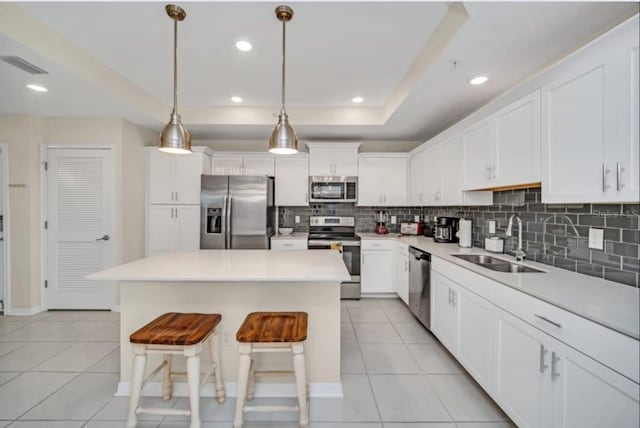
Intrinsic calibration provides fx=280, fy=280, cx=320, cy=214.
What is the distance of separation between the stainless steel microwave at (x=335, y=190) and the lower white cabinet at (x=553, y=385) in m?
2.81

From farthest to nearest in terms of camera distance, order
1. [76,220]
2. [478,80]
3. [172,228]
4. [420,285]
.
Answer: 1. [172,228]
2. [76,220]
3. [420,285]
4. [478,80]

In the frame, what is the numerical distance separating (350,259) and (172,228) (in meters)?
2.56

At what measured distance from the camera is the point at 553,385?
53.1 inches

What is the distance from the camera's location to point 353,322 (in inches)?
128

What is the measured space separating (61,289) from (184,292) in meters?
2.84

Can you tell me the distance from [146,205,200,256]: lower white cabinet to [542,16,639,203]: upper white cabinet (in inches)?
154

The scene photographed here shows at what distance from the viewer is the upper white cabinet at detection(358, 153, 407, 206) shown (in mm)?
4387

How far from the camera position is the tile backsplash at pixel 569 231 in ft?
5.26

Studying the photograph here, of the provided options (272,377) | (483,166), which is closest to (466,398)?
(272,377)

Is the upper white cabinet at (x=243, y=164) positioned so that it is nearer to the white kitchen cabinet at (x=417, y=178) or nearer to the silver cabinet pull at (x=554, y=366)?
the white kitchen cabinet at (x=417, y=178)

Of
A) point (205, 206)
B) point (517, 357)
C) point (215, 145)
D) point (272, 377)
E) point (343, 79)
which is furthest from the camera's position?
point (215, 145)

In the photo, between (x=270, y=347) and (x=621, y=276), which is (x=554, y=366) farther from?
(x=270, y=347)

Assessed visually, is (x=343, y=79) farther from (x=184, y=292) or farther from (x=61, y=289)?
(x=61, y=289)

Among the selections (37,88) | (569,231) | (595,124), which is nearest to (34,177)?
(37,88)
